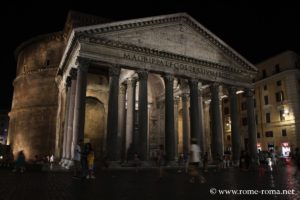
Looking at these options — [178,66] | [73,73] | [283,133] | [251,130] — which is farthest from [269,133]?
[73,73]

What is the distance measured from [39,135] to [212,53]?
21.4 meters

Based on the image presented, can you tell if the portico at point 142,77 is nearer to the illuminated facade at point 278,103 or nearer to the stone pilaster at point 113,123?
the stone pilaster at point 113,123

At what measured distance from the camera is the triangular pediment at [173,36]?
20652 millimetres

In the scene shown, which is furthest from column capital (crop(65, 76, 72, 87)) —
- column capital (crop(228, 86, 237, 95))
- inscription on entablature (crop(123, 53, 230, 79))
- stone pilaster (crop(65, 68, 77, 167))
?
column capital (crop(228, 86, 237, 95))

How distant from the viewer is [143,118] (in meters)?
20.4

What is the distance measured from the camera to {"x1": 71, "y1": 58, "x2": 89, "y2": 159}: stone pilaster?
1806 cm

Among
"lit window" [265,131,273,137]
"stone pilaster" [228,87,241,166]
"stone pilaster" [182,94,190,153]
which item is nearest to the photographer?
"stone pilaster" [228,87,241,166]

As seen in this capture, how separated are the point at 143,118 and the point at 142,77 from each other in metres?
3.37

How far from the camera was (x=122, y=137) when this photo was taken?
2467 centimetres

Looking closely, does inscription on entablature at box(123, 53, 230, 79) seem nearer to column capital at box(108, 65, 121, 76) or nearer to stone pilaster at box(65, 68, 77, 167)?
column capital at box(108, 65, 121, 76)

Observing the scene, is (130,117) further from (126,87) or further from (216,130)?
(216,130)

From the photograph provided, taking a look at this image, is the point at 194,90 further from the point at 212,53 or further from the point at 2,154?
the point at 2,154

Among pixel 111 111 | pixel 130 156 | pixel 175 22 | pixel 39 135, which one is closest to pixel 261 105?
pixel 175 22

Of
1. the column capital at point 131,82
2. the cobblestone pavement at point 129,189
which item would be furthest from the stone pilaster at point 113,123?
the cobblestone pavement at point 129,189
